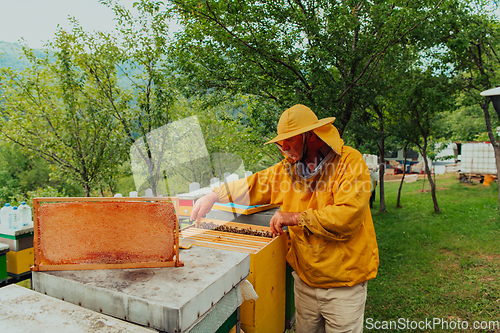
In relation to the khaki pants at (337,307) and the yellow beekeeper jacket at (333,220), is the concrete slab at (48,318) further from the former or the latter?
the khaki pants at (337,307)

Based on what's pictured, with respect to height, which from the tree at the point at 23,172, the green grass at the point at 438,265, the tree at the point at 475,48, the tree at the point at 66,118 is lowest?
the green grass at the point at 438,265

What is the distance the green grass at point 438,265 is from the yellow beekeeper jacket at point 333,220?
2.76 metres

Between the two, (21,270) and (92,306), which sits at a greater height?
(92,306)

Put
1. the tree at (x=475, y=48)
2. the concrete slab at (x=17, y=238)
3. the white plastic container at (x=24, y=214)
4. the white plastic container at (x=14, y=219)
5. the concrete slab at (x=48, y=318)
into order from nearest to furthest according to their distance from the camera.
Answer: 1. the concrete slab at (x=48, y=318)
2. the concrete slab at (x=17, y=238)
3. the white plastic container at (x=14, y=219)
4. the white plastic container at (x=24, y=214)
5. the tree at (x=475, y=48)

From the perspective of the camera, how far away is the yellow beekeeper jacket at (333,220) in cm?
161

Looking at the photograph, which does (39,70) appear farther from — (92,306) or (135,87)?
(92,306)

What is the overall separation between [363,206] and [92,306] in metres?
1.37

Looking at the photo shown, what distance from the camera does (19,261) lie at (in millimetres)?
2980

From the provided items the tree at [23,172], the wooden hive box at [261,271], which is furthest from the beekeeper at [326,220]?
the tree at [23,172]

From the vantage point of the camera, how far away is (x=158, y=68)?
5.19 m

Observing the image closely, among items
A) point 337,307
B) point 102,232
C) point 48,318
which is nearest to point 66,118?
point 102,232

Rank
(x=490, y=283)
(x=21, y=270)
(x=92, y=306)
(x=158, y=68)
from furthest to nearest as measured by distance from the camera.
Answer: (x=158, y=68) → (x=490, y=283) → (x=21, y=270) → (x=92, y=306)

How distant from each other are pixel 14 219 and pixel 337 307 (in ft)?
11.0

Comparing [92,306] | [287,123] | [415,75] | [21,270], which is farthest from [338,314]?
[415,75]
